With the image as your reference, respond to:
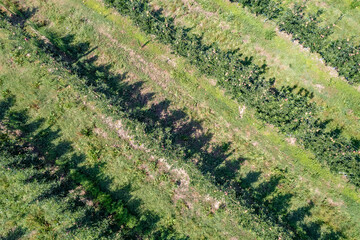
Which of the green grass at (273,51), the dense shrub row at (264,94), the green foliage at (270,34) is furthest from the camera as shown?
the green foliage at (270,34)

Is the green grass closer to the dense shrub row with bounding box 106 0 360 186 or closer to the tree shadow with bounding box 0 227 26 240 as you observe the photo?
the dense shrub row with bounding box 106 0 360 186

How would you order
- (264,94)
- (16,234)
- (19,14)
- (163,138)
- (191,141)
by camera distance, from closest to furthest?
(264,94), (163,138), (191,141), (16,234), (19,14)

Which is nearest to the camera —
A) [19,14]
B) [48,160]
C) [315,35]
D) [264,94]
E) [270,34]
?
[264,94]

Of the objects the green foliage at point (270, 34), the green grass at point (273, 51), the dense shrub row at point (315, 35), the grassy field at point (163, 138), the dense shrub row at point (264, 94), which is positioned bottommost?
the grassy field at point (163, 138)

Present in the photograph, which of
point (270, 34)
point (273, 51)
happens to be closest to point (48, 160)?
point (273, 51)

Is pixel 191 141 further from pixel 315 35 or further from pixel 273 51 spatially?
pixel 315 35

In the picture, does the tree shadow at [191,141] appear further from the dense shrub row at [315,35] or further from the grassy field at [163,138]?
the dense shrub row at [315,35]

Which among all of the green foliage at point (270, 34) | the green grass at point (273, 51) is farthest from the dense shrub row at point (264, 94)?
the green foliage at point (270, 34)

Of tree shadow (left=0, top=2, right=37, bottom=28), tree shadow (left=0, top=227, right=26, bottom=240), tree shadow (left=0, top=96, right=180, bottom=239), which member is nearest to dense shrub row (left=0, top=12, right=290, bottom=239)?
tree shadow (left=0, top=96, right=180, bottom=239)
